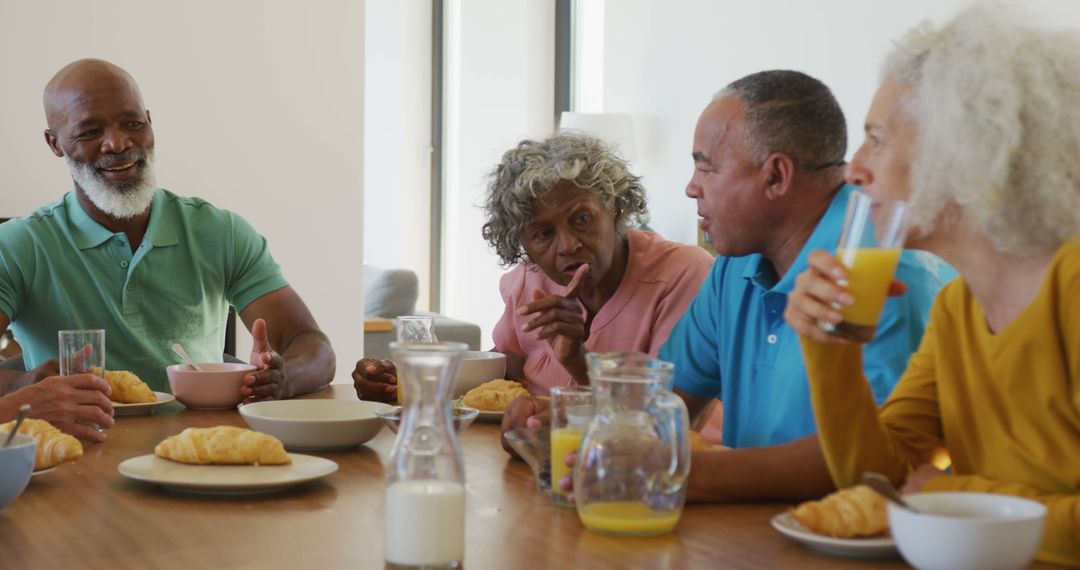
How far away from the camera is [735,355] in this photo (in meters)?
2.04

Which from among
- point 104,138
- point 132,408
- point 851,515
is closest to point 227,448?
point 132,408

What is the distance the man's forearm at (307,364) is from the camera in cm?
245

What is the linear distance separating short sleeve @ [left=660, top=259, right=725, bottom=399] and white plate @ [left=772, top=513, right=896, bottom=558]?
0.91 meters

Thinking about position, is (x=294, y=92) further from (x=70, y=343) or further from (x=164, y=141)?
(x=70, y=343)

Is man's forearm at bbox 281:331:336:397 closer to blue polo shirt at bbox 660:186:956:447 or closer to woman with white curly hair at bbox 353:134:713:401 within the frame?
woman with white curly hair at bbox 353:134:713:401

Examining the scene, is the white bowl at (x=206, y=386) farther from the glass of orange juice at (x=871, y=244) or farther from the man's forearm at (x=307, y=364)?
the glass of orange juice at (x=871, y=244)

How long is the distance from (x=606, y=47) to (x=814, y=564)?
5302 mm

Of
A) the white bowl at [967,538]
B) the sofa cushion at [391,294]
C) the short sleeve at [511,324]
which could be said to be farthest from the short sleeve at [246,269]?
the sofa cushion at [391,294]

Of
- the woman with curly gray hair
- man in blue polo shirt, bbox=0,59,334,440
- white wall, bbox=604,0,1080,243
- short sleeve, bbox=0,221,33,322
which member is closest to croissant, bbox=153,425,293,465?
the woman with curly gray hair

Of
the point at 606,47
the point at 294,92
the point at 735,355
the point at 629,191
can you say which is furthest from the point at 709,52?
the point at 735,355

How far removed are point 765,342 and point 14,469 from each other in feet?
3.91

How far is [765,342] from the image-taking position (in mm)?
1967

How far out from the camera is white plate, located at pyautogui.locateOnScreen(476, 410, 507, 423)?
212cm

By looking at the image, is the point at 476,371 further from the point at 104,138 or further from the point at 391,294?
the point at 391,294
